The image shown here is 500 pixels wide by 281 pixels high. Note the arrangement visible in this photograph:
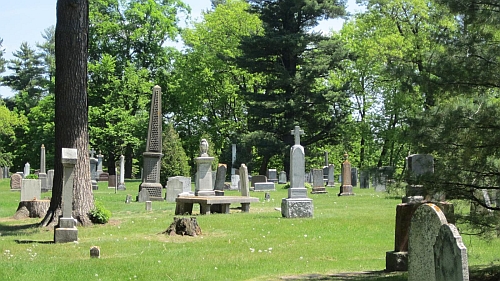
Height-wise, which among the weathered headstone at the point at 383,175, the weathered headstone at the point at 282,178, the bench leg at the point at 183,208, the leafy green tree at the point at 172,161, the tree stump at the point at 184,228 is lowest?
the tree stump at the point at 184,228

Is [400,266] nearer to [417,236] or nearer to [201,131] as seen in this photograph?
[417,236]

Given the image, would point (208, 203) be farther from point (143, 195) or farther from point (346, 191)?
point (346, 191)

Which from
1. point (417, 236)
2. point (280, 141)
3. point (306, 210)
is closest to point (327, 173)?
point (280, 141)

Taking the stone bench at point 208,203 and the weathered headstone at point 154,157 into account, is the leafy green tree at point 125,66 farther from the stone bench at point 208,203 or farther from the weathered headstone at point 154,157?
the stone bench at point 208,203

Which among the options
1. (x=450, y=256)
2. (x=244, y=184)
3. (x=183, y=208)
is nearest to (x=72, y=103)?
(x=183, y=208)

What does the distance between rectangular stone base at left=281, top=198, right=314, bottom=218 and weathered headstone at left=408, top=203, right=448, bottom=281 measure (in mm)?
11444

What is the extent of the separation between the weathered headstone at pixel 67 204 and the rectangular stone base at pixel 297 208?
21.2 ft

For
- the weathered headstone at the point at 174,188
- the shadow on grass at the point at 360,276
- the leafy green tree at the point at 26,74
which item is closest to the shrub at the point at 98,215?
the shadow on grass at the point at 360,276

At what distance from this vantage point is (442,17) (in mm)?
8766

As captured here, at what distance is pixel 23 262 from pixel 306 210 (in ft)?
29.6

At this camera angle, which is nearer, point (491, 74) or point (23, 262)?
point (491, 74)

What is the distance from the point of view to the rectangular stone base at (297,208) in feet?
59.1

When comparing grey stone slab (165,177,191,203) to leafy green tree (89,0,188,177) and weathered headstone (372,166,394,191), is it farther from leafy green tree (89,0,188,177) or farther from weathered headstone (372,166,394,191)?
leafy green tree (89,0,188,177)

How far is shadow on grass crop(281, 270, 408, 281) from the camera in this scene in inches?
351
